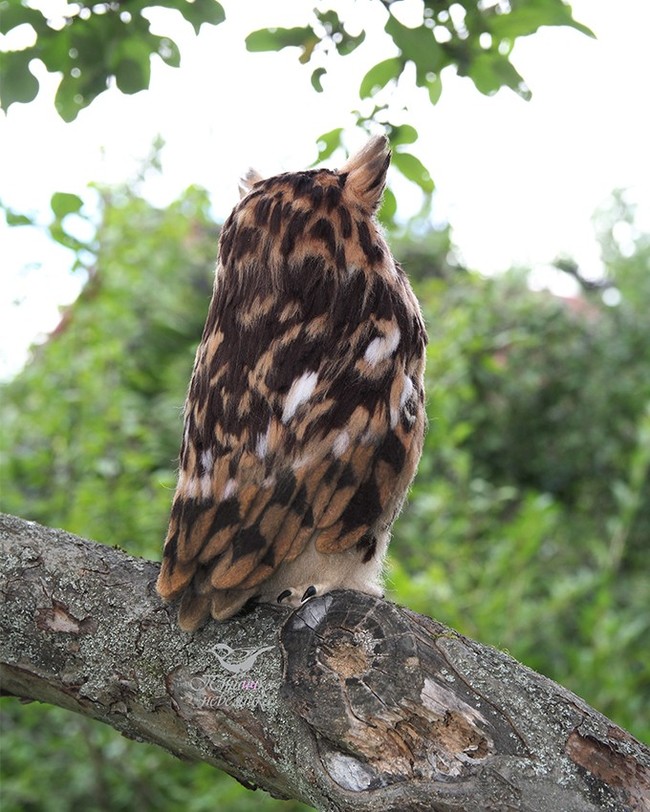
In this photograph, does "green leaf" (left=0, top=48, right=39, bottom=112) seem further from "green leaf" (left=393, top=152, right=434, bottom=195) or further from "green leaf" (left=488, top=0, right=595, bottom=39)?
"green leaf" (left=488, top=0, right=595, bottom=39)

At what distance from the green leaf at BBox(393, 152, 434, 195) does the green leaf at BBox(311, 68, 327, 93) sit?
165 millimetres

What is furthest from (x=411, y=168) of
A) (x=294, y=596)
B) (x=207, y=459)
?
(x=294, y=596)

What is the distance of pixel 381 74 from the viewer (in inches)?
58.4

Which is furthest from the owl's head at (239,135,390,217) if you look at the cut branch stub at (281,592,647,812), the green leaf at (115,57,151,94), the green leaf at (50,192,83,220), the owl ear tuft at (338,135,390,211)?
the cut branch stub at (281,592,647,812)

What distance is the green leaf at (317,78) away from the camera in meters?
1.50

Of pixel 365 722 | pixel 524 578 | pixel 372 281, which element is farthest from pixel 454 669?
pixel 524 578

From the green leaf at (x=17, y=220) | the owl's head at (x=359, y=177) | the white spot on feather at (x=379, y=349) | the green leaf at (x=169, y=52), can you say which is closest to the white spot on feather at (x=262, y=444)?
the white spot on feather at (x=379, y=349)

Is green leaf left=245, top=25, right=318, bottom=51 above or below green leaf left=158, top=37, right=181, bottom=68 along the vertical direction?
above

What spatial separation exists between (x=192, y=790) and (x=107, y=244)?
1.62 m

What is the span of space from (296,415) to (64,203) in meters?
0.68

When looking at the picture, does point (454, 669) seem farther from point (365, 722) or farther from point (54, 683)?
point (54, 683)

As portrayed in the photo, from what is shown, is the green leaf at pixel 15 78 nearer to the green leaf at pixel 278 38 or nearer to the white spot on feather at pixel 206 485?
the green leaf at pixel 278 38

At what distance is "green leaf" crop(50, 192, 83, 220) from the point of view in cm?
158

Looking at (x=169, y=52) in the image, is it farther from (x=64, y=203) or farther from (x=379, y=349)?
(x=379, y=349)
